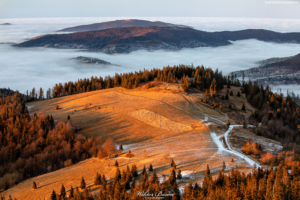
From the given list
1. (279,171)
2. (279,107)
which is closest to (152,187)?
(279,171)

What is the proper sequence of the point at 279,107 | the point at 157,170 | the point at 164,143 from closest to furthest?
the point at 157,170 → the point at 164,143 → the point at 279,107

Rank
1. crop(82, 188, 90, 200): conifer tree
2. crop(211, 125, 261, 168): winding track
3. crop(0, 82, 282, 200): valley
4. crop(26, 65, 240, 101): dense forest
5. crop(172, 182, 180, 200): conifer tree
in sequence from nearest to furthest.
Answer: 1. crop(172, 182, 180, 200): conifer tree
2. crop(82, 188, 90, 200): conifer tree
3. crop(0, 82, 282, 200): valley
4. crop(211, 125, 261, 168): winding track
5. crop(26, 65, 240, 101): dense forest

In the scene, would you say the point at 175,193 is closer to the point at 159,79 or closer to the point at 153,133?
the point at 153,133

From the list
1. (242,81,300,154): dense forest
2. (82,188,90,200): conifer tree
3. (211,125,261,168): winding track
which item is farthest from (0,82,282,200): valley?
(242,81,300,154): dense forest

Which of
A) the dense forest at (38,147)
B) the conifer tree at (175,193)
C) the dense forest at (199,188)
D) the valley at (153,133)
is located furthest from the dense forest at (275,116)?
the dense forest at (38,147)

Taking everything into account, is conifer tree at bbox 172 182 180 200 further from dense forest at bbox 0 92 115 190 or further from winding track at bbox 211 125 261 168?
dense forest at bbox 0 92 115 190

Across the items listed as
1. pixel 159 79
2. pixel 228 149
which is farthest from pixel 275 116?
pixel 159 79

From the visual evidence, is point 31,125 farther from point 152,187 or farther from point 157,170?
point 152,187
